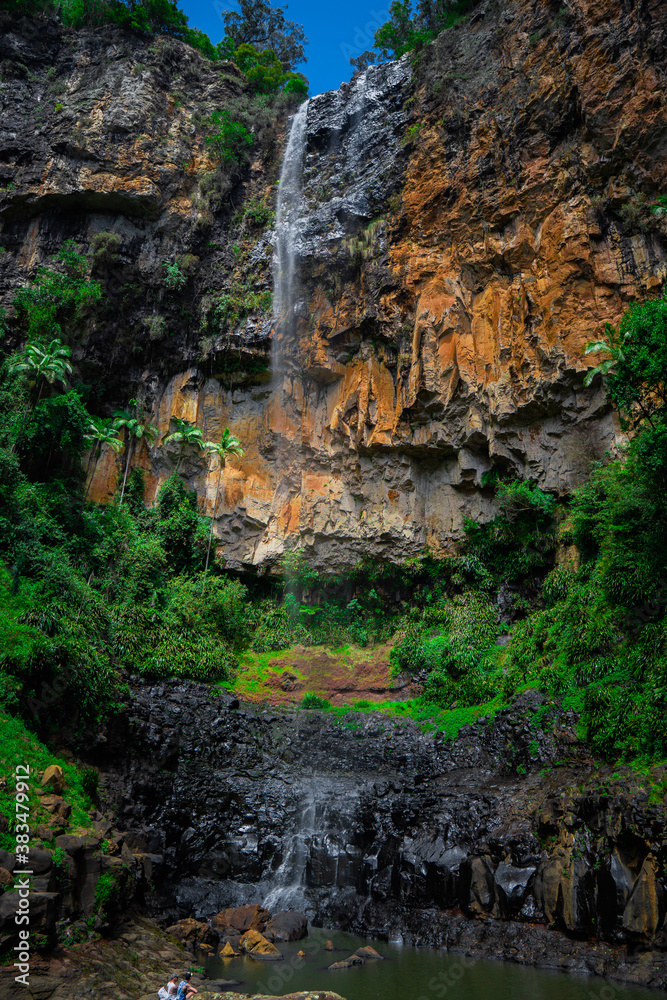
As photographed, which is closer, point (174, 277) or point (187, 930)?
point (187, 930)

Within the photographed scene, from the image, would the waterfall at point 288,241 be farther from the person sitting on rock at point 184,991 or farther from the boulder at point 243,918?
the person sitting on rock at point 184,991

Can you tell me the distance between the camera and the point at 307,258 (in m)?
28.5

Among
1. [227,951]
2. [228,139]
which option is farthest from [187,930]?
[228,139]

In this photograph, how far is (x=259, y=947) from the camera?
35.5 ft

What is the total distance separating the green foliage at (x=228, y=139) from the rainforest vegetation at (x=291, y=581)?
9.83 m

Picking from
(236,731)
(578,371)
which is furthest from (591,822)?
(578,371)

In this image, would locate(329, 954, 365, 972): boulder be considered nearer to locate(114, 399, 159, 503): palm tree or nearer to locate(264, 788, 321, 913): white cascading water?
locate(264, 788, 321, 913): white cascading water

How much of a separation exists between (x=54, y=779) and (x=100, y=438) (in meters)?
17.6

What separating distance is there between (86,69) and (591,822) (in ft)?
125

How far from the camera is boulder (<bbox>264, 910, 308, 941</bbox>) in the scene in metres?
11.4

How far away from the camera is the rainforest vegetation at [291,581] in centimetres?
1289

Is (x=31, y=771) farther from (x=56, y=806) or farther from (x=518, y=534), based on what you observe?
(x=518, y=534)

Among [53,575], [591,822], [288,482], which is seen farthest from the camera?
[288,482]

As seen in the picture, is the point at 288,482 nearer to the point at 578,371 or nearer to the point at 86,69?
the point at 578,371
